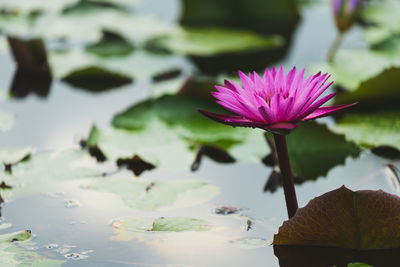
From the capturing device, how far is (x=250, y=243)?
109cm

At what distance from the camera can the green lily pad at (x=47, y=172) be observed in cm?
133

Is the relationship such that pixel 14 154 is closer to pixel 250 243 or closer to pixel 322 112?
pixel 250 243

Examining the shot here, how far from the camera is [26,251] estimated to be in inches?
42.4

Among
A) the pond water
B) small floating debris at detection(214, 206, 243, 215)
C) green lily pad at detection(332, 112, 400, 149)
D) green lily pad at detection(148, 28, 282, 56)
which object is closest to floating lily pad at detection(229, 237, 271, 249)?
the pond water

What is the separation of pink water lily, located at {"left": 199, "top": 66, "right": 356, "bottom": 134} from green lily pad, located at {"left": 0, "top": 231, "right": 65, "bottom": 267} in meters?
0.39

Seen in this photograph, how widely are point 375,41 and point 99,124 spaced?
1.12m

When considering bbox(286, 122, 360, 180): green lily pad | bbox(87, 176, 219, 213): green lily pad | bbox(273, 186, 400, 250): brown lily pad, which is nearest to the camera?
bbox(273, 186, 400, 250): brown lily pad

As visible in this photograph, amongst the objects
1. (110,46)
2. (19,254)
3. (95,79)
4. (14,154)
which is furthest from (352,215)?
(110,46)

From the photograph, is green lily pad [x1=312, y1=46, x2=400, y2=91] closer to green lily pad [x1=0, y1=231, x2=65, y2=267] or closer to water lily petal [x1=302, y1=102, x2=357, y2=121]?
water lily petal [x1=302, y1=102, x2=357, y2=121]

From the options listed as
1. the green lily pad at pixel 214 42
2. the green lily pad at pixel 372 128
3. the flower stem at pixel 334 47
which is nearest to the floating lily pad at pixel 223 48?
the green lily pad at pixel 214 42

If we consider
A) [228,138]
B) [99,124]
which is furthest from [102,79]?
[228,138]

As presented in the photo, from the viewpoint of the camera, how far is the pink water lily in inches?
36.0

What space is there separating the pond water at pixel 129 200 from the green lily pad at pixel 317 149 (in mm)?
24

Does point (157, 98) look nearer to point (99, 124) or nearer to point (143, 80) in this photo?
point (99, 124)
